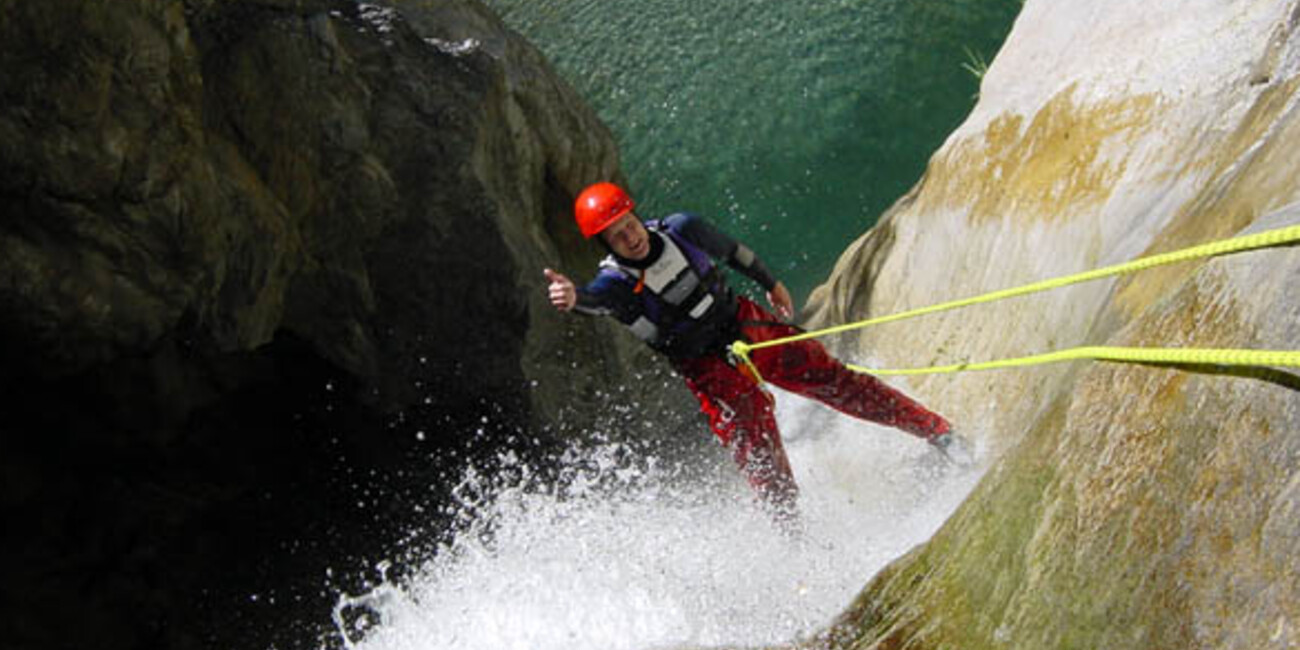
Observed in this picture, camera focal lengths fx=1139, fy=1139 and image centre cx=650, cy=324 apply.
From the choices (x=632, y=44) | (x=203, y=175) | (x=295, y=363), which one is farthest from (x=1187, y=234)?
(x=632, y=44)

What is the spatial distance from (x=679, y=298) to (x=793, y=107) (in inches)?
249

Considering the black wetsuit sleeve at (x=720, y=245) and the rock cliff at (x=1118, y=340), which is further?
the black wetsuit sleeve at (x=720, y=245)

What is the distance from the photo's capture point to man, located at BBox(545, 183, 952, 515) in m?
5.81

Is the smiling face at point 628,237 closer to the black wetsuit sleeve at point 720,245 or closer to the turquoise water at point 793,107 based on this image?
the black wetsuit sleeve at point 720,245

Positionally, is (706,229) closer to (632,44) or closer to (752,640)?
(752,640)

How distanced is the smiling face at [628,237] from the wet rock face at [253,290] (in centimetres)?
227

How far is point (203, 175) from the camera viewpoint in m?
6.32

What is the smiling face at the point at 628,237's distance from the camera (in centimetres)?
555

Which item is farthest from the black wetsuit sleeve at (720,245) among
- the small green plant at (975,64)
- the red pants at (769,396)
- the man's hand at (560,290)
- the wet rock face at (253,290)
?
the small green plant at (975,64)

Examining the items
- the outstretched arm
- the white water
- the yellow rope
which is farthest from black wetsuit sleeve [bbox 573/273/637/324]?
the yellow rope

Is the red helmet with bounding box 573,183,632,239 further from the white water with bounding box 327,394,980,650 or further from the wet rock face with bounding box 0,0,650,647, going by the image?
the wet rock face with bounding box 0,0,650,647

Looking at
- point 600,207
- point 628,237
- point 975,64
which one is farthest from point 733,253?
point 975,64

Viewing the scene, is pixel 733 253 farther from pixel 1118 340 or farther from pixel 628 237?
pixel 1118 340

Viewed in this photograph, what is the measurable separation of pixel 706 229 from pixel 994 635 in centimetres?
320
